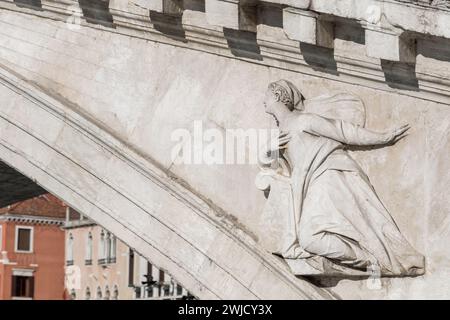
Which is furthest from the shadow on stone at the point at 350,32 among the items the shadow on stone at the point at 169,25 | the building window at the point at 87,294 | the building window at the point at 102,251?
the building window at the point at 87,294

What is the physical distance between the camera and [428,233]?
12.5 meters

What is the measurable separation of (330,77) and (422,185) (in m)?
0.99

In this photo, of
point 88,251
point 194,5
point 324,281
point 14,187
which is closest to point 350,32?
point 194,5

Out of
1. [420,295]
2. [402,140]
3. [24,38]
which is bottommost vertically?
[420,295]

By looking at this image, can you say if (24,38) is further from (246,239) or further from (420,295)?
(420,295)

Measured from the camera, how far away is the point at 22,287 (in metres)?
69.9

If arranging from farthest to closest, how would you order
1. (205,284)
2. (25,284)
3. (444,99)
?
(25,284), (205,284), (444,99)

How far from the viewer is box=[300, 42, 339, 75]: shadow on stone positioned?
12.7 m

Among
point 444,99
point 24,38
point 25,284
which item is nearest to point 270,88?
point 444,99

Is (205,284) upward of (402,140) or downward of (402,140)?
downward

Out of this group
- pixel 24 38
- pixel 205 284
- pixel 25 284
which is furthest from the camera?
pixel 25 284

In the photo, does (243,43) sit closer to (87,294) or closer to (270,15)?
(270,15)

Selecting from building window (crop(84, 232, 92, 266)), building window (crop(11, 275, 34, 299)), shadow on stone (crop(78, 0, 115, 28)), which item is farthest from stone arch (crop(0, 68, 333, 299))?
building window (crop(11, 275, 34, 299))

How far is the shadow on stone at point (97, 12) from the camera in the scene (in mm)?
13789
